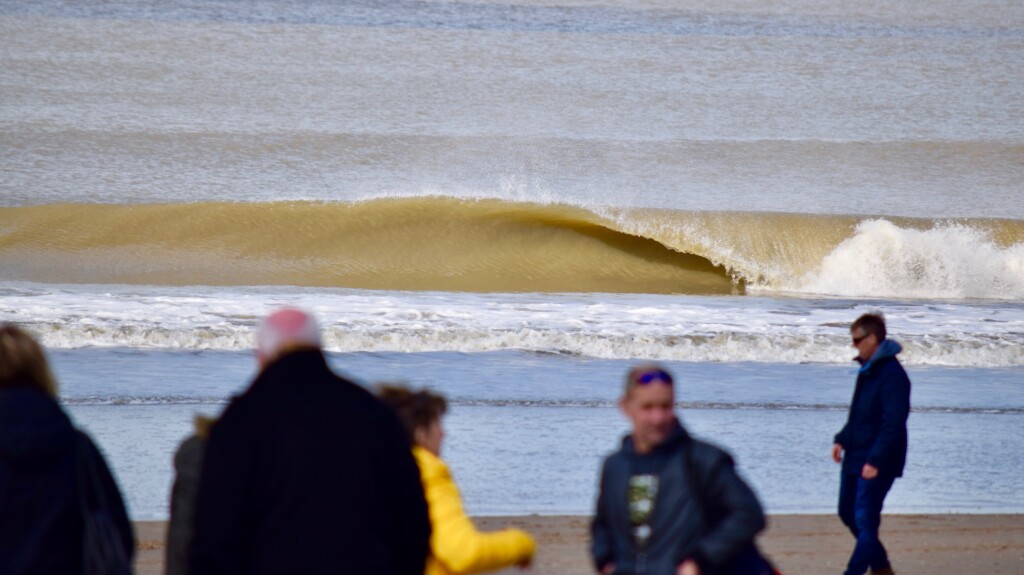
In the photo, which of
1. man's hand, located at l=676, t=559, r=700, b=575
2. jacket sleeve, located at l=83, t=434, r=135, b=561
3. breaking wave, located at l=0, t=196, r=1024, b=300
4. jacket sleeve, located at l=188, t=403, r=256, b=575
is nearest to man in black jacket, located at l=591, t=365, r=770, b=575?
man's hand, located at l=676, t=559, r=700, b=575

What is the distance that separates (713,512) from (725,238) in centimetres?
1778

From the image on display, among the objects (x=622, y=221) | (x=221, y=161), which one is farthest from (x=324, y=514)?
(x=221, y=161)

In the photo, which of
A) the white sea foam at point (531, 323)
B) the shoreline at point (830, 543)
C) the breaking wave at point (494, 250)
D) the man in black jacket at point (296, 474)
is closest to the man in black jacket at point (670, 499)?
the man in black jacket at point (296, 474)

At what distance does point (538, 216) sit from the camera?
2042 cm

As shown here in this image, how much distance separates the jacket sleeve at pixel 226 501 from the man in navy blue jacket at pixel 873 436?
2.95 metres

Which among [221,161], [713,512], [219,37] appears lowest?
[713,512]

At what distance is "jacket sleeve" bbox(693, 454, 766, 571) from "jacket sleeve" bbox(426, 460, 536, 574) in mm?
390

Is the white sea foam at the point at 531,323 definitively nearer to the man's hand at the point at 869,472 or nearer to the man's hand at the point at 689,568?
the man's hand at the point at 869,472

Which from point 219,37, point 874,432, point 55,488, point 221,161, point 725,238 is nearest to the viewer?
point 55,488

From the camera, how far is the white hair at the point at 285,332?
8.63 ft

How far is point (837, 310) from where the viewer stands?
14.6 metres

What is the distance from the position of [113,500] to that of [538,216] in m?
17.7

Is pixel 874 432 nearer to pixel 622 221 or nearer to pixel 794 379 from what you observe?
pixel 794 379

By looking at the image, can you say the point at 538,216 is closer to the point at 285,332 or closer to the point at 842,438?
the point at 842,438
